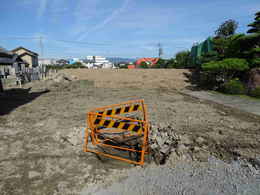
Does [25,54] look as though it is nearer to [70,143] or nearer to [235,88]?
[235,88]

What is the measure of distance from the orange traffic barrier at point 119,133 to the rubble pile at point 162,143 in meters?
0.23

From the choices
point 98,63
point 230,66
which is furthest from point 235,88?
point 98,63

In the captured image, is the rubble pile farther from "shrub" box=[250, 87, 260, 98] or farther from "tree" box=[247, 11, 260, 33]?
"tree" box=[247, 11, 260, 33]

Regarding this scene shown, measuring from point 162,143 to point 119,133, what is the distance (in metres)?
1.40

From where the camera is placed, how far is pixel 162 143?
161 inches

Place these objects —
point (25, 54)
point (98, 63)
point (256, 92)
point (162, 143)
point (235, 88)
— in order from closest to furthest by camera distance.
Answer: point (162, 143), point (256, 92), point (235, 88), point (25, 54), point (98, 63)

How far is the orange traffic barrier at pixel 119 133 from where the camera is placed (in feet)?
12.1

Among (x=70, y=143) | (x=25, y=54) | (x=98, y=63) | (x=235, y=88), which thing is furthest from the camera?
(x=98, y=63)

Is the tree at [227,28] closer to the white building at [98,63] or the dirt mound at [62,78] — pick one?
the dirt mound at [62,78]

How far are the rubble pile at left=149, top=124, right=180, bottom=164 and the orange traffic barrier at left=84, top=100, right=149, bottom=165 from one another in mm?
230

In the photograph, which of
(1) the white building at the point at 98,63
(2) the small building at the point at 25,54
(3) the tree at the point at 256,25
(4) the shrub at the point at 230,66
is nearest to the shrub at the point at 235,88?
(4) the shrub at the point at 230,66

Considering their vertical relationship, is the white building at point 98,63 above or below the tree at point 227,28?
above

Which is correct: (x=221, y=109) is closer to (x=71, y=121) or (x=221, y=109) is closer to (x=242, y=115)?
(x=242, y=115)

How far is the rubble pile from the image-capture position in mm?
3719
